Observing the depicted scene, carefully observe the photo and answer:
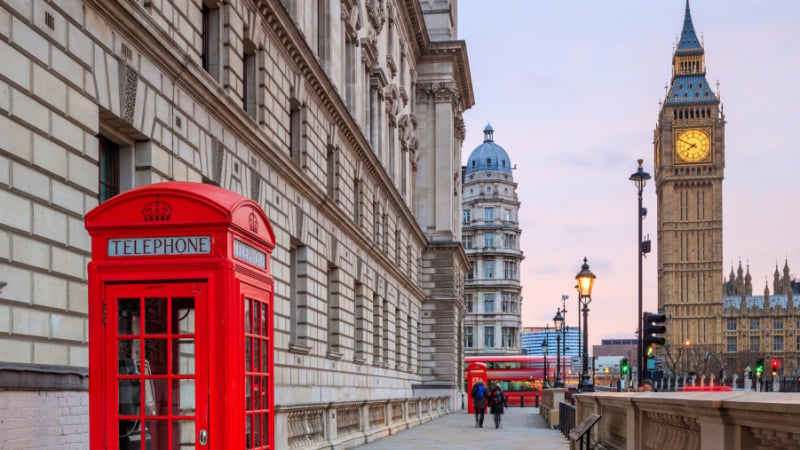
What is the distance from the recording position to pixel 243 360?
319 inches

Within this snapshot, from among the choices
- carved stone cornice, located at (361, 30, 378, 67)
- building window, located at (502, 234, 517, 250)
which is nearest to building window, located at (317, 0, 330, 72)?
carved stone cornice, located at (361, 30, 378, 67)

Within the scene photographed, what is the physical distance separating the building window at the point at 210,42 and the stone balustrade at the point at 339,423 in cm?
581

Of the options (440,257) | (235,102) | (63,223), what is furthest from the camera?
(440,257)

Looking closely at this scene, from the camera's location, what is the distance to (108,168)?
13984 mm

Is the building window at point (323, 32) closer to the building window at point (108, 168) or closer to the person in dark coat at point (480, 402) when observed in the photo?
the person in dark coat at point (480, 402)

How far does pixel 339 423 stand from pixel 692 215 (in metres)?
167

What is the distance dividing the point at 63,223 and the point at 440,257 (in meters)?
45.2

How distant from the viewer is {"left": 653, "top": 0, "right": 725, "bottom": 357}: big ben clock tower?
179 metres

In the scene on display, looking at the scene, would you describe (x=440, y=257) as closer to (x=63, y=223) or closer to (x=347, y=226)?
(x=347, y=226)

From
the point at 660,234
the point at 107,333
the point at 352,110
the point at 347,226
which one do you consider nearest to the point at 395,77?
the point at 352,110

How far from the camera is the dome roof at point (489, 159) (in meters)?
127

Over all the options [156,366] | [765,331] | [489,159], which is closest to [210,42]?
[156,366]

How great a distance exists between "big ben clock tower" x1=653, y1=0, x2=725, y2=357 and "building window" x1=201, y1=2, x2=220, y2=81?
16709 centimetres

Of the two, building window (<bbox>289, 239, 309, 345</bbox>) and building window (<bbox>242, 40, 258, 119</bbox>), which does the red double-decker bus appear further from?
building window (<bbox>242, 40, 258, 119</bbox>)
